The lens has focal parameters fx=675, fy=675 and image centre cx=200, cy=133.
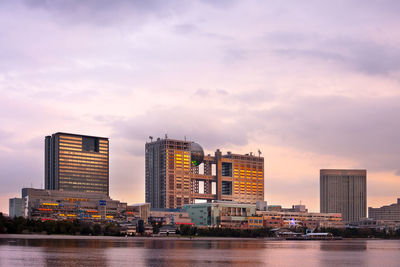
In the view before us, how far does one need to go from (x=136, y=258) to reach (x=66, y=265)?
26339 millimetres

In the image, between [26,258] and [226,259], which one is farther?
[226,259]

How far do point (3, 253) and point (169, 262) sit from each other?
126ft

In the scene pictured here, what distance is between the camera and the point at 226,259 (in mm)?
142125

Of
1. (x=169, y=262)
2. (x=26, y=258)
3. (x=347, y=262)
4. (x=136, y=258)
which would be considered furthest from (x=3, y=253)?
(x=347, y=262)

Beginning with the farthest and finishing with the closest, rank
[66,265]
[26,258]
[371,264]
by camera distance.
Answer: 1. [371,264]
2. [26,258]
3. [66,265]

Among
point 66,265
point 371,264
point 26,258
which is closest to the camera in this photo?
point 66,265

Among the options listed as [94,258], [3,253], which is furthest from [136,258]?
[3,253]

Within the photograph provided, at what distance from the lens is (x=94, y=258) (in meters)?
133

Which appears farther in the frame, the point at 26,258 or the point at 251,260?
the point at 251,260

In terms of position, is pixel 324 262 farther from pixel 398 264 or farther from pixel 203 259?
pixel 203 259

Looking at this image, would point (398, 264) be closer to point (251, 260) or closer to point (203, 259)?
point (251, 260)

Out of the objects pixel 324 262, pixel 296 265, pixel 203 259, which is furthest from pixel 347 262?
pixel 203 259

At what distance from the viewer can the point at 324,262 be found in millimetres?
140500

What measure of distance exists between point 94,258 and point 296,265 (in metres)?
39.6
